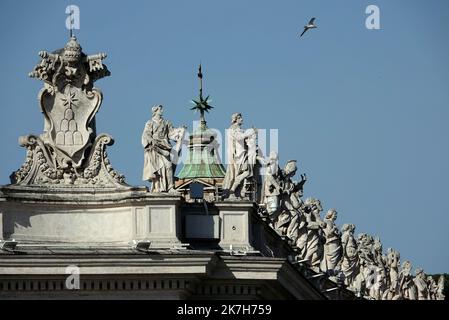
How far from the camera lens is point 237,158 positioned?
75312 mm

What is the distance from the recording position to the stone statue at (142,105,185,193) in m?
71.8

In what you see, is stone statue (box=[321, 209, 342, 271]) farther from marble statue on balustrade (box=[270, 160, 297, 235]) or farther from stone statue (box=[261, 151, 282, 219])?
stone statue (box=[261, 151, 282, 219])

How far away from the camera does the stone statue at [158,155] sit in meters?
71.8

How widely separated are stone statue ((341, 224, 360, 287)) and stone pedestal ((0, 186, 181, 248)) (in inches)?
1360

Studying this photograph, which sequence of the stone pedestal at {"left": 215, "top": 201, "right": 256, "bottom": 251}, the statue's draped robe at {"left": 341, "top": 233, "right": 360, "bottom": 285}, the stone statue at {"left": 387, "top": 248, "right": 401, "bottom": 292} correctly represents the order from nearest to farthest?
the stone pedestal at {"left": 215, "top": 201, "right": 256, "bottom": 251}
the statue's draped robe at {"left": 341, "top": 233, "right": 360, "bottom": 285}
the stone statue at {"left": 387, "top": 248, "right": 401, "bottom": 292}

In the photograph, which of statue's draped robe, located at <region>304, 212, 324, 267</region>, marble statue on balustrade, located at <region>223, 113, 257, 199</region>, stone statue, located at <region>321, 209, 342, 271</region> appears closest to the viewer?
marble statue on balustrade, located at <region>223, 113, 257, 199</region>

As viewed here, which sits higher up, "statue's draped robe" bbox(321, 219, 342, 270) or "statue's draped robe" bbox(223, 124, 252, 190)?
"statue's draped robe" bbox(223, 124, 252, 190)

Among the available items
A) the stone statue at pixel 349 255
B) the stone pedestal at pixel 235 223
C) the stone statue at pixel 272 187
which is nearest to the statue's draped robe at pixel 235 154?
the stone pedestal at pixel 235 223

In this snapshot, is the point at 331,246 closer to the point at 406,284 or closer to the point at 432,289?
the point at 406,284

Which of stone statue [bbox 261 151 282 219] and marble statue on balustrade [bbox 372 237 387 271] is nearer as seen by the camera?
stone statue [bbox 261 151 282 219]

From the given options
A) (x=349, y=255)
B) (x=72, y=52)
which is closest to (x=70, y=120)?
(x=72, y=52)

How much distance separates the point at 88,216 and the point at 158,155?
2.27 meters

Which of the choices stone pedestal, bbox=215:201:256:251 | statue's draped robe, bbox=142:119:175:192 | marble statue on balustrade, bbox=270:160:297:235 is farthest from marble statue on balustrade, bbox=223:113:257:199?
marble statue on balustrade, bbox=270:160:297:235

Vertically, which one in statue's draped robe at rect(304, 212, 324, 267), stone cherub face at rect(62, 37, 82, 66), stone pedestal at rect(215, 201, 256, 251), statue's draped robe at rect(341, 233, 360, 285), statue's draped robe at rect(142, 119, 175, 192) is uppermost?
stone cherub face at rect(62, 37, 82, 66)
